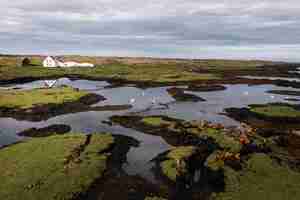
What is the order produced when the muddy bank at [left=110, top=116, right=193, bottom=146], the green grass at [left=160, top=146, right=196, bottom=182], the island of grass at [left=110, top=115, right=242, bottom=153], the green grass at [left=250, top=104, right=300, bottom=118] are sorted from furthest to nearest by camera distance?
the green grass at [left=250, top=104, right=300, bottom=118] < the muddy bank at [left=110, top=116, right=193, bottom=146] < the island of grass at [left=110, top=115, right=242, bottom=153] < the green grass at [left=160, top=146, right=196, bottom=182]

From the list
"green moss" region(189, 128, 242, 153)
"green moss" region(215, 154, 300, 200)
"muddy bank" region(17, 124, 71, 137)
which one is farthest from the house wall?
"green moss" region(215, 154, 300, 200)

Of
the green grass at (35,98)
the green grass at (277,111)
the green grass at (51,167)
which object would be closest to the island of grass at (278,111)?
the green grass at (277,111)

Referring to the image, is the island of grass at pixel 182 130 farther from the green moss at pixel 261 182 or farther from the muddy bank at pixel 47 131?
the muddy bank at pixel 47 131

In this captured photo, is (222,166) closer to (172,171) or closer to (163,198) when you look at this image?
(172,171)

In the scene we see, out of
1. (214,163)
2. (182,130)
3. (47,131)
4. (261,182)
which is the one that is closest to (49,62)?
(47,131)

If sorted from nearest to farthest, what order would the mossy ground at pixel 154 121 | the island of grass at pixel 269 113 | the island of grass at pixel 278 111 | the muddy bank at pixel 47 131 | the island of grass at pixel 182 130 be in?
the island of grass at pixel 182 130 < the muddy bank at pixel 47 131 < the mossy ground at pixel 154 121 < the island of grass at pixel 269 113 < the island of grass at pixel 278 111

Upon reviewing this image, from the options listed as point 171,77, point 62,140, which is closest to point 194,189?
point 62,140

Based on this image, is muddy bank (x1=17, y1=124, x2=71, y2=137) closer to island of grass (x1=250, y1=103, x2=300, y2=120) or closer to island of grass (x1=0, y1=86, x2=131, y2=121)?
island of grass (x1=0, y1=86, x2=131, y2=121)
